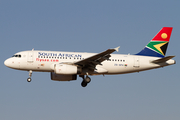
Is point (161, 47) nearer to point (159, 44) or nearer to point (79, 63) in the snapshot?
point (159, 44)

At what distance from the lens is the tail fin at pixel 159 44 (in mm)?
43044

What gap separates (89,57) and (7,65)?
1018 cm

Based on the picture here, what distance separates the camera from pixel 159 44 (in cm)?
4397

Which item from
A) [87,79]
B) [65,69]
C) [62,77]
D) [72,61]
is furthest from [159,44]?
[65,69]

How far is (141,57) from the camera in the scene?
4122 cm

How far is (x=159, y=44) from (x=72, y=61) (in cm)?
1259

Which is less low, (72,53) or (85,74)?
(72,53)

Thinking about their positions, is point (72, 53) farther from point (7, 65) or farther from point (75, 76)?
point (7, 65)

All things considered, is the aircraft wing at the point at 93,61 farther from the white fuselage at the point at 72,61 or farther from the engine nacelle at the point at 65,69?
the white fuselage at the point at 72,61

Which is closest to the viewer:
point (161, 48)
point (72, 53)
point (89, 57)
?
point (89, 57)

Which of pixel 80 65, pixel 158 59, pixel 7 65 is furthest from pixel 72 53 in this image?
pixel 158 59

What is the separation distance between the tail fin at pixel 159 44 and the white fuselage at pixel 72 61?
1.71 metres

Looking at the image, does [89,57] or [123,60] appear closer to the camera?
[89,57]

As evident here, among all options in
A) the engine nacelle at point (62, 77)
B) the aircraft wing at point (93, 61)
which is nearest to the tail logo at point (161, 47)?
the aircraft wing at point (93, 61)
